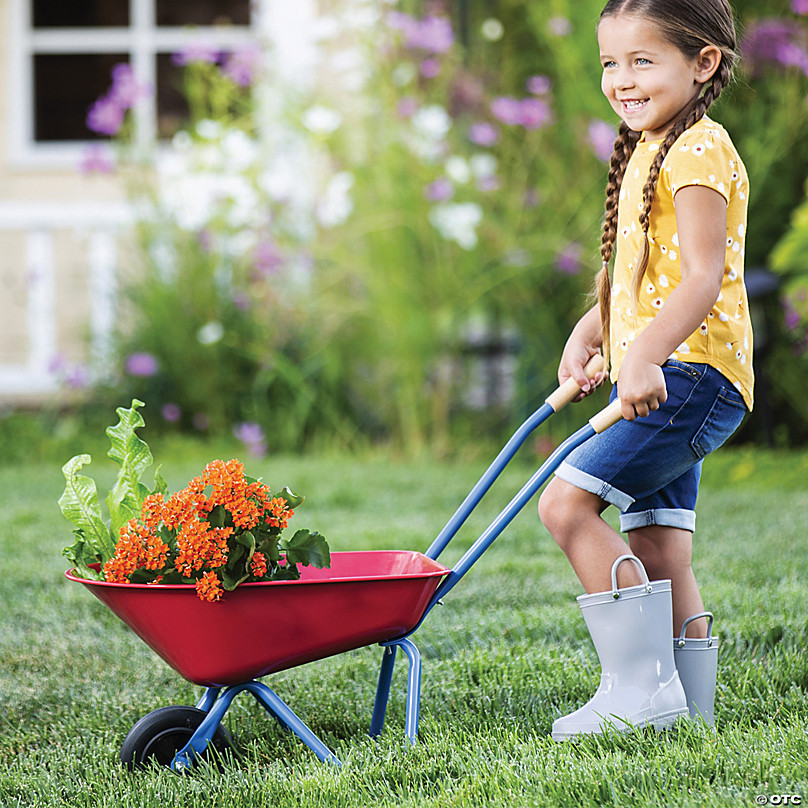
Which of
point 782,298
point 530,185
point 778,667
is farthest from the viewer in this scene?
point 530,185

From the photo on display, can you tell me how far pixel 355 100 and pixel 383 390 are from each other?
68.2 inches

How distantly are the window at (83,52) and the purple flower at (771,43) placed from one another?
3615 millimetres

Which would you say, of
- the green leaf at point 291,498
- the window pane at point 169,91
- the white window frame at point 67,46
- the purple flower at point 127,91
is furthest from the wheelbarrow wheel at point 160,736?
the window pane at point 169,91

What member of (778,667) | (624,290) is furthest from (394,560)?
(778,667)

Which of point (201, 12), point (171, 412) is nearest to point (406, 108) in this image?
point (171, 412)

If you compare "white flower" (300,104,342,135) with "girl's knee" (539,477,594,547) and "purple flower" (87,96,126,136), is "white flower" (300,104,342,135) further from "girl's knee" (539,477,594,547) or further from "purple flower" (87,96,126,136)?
"girl's knee" (539,477,594,547)

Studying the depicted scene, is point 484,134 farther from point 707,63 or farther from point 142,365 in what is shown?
point 707,63

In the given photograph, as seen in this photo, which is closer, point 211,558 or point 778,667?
point 211,558

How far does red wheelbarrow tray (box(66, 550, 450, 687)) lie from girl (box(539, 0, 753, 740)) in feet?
1.10

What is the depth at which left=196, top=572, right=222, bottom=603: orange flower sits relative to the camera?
1.99 meters

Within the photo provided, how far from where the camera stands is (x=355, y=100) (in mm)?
6770

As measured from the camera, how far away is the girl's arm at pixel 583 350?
7.86ft

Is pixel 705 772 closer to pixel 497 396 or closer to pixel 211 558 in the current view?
pixel 211 558

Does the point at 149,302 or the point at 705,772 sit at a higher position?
the point at 149,302
